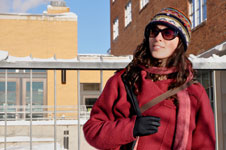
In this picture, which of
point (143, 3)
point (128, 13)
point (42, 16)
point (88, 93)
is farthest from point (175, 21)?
point (42, 16)

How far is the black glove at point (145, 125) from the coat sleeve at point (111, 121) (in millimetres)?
27

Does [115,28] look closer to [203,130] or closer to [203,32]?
[203,32]

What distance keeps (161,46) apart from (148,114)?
404 millimetres

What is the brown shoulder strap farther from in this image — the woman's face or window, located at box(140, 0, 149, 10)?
window, located at box(140, 0, 149, 10)

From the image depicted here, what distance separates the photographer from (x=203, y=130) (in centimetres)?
229

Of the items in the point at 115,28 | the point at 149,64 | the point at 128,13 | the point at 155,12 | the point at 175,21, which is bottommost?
the point at 149,64

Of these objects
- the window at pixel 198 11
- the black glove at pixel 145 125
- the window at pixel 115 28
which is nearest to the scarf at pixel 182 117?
the black glove at pixel 145 125

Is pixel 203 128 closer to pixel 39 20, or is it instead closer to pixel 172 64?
pixel 172 64

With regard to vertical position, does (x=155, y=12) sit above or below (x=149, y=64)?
above

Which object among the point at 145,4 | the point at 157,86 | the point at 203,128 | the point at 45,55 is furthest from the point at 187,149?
the point at 45,55

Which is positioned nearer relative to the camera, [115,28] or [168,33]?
[168,33]

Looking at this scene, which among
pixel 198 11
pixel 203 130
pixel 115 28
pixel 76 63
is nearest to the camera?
pixel 203 130

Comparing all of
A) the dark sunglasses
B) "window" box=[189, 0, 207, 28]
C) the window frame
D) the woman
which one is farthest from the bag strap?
the window frame

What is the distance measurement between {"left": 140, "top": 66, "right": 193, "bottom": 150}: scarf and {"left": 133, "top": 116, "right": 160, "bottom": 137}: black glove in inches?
5.0
